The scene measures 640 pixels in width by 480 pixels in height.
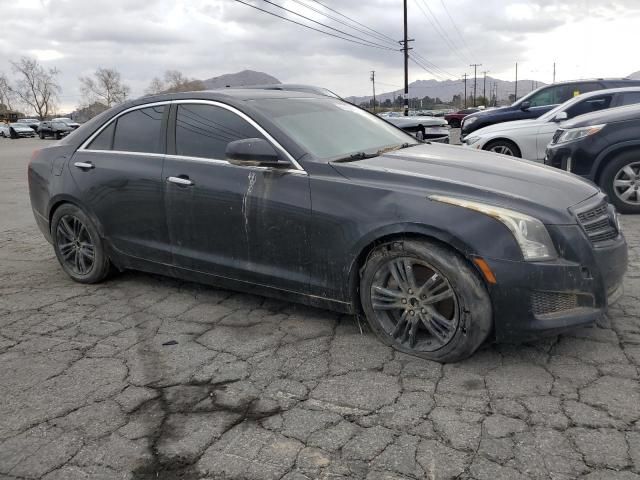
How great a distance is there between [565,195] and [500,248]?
0.66m

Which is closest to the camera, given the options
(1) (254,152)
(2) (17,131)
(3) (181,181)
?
(1) (254,152)

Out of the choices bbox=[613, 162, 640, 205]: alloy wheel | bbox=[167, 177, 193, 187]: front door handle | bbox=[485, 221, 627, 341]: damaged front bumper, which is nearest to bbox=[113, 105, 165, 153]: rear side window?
bbox=[167, 177, 193, 187]: front door handle

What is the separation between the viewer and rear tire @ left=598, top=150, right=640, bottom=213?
642cm

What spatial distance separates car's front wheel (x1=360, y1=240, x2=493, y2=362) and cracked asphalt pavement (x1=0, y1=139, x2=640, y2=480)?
0.13 m

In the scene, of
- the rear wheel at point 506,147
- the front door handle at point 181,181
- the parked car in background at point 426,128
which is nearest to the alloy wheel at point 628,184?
the rear wheel at point 506,147

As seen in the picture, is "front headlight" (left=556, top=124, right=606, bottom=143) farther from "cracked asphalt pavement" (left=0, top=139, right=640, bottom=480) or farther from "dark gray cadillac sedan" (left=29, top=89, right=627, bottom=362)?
"dark gray cadillac sedan" (left=29, top=89, right=627, bottom=362)

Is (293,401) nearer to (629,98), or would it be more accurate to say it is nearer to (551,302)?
(551,302)

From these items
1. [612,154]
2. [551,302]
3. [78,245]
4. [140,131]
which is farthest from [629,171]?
[78,245]

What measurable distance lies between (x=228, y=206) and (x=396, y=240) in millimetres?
1193

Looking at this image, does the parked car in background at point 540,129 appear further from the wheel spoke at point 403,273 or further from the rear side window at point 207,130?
the wheel spoke at point 403,273

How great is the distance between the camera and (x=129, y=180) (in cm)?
418

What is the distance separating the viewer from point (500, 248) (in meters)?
2.85

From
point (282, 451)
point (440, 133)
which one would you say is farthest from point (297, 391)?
point (440, 133)

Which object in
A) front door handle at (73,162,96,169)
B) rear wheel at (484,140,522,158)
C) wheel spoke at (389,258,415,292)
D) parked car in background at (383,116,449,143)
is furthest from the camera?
parked car in background at (383,116,449,143)
